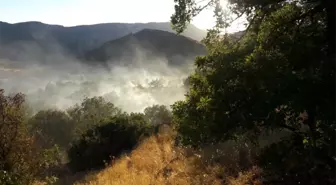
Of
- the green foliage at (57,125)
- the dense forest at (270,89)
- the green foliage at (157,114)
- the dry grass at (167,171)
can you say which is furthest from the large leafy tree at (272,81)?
the green foliage at (57,125)

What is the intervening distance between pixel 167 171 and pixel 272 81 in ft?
24.7

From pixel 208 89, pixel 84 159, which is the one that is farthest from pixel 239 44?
pixel 84 159

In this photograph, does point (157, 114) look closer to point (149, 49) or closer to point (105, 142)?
point (105, 142)

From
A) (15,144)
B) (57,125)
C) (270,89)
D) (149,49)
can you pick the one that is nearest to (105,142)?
(15,144)

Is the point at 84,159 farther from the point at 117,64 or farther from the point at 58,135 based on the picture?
the point at 117,64

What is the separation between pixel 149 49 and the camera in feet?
546

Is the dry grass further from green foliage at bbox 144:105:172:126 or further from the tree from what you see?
green foliage at bbox 144:105:172:126

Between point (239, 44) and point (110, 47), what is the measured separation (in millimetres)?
168965

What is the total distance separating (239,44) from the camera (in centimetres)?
730

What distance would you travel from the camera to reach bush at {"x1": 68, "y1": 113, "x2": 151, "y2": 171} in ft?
88.7

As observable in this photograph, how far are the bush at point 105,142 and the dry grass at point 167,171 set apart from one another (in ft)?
32.0

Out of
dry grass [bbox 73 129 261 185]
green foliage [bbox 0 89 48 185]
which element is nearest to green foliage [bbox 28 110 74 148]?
dry grass [bbox 73 129 261 185]

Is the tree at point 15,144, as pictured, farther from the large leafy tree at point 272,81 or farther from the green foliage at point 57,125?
the green foliage at point 57,125

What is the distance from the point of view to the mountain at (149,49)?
147125 mm
